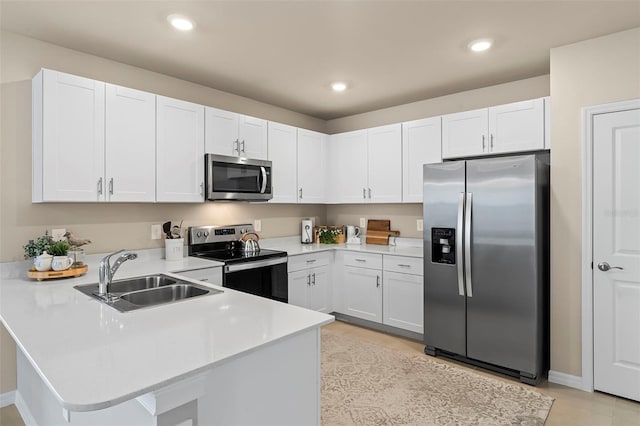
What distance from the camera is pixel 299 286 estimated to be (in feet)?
12.5

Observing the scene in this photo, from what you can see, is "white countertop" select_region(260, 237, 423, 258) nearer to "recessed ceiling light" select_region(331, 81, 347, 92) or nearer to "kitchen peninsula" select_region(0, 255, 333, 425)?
"recessed ceiling light" select_region(331, 81, 347, 92)

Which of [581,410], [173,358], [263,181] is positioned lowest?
[581,410]

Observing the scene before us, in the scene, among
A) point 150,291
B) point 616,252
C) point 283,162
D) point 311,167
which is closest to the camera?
point 150,291

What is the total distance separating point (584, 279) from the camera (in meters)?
2.68

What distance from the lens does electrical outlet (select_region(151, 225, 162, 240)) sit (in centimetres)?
325

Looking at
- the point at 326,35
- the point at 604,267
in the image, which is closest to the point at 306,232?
the point at 326,35

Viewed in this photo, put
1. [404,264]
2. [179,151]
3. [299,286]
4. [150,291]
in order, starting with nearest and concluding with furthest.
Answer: [150,291]
[179,151]
[404,264]
[299,286]

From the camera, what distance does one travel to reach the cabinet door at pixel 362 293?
12.7 ft

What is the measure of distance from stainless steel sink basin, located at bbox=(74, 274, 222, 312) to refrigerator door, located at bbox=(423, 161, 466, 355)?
1.95 metres

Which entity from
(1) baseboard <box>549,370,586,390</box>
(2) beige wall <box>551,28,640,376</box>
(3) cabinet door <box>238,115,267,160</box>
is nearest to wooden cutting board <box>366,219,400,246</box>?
(3) cabinet door <box>238,115,267,160</box>

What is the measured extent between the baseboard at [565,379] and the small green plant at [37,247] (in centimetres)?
377

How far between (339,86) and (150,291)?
8.49 ft

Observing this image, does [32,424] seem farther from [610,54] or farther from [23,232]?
[610,54]

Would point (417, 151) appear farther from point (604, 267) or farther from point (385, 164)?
point (604, 267)
